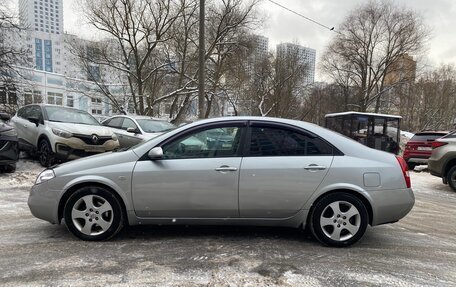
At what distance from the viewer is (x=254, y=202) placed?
14.2 feet

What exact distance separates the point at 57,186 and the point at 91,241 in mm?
745

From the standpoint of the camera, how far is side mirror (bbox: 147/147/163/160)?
429 centimetres

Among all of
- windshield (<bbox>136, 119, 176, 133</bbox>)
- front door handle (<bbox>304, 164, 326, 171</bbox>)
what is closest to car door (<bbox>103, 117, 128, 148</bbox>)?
windshield (<bbox>136, 119, 176, 133</bbox>)

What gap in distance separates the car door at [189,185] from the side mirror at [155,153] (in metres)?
0.06

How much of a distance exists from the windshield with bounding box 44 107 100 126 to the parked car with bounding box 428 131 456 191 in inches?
352

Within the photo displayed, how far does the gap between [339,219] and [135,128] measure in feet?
26.7

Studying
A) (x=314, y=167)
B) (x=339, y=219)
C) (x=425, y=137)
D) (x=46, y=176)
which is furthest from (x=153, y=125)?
(x=425, y=137)

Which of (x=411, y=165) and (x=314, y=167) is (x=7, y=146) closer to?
(x=314, y=167)

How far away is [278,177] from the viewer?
429 cm

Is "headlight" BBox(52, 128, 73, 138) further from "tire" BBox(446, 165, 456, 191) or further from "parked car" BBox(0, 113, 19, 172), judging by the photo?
"tire" BBox(446, 165, 456, 191)

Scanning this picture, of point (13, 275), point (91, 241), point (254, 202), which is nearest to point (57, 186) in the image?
point (91, 241)

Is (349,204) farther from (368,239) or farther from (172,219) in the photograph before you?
(172,219)

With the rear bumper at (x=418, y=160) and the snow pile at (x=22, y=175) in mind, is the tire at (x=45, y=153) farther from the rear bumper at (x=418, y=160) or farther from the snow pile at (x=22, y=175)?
the rear bumper at (x=418, y=160)

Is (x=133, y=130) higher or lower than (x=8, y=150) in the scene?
higher
